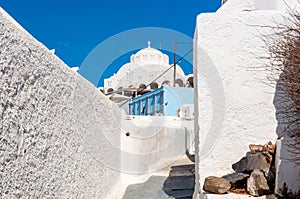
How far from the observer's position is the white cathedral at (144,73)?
2489 centimetres

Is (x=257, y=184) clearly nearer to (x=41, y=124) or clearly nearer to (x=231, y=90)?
(x=231, y=90)

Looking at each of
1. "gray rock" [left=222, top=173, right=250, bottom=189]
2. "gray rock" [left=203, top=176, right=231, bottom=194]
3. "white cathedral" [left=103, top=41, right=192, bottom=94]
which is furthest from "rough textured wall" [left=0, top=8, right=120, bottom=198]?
"white cathedral" [left=103, top=41, right=192, bottom=94]

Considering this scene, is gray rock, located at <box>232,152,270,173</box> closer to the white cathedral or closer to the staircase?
the staircase

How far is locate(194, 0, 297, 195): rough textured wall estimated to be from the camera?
5270mm

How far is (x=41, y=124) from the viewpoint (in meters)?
3.01

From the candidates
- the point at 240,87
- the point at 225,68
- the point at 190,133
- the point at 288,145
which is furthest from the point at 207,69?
the point at 190,133

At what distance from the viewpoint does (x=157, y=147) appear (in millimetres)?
10359

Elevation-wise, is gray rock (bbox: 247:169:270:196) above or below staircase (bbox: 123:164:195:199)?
above

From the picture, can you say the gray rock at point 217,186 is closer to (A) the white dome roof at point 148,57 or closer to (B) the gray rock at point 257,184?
(B) the gray rock at point 257,184

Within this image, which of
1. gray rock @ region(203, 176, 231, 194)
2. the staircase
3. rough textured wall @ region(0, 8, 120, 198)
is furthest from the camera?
the staircase

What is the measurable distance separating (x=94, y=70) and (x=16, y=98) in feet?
21.9

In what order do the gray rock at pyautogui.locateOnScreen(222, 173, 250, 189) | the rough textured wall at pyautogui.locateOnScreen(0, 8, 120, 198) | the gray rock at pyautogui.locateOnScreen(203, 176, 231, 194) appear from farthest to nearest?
1. the gray rock at pyautogui.locateOnScreen(222, 173, 250, 189)
2. the gray rock at pyautogui.locateOnScreen(203, 176, 231, 194)
3. the rough textured wall at pyautogui.locateOnScreen(0, 8, 120, 198)

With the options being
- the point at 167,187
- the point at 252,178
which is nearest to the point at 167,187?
the point at 167,187

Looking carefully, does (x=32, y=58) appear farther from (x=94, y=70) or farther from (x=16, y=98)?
(x=94, y=70)
